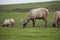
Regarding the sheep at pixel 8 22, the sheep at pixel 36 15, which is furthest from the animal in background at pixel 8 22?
the sheep at pixel 36 15

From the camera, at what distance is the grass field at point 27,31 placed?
260 centimetres

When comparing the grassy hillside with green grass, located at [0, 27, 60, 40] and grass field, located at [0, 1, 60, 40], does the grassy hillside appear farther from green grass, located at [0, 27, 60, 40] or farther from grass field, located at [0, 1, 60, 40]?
green grass, located at [0, 27, 60, 40]

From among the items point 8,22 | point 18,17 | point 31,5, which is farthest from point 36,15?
point 8,22

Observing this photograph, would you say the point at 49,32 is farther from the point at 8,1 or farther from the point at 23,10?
the point at 8,1

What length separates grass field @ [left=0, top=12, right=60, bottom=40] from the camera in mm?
2602

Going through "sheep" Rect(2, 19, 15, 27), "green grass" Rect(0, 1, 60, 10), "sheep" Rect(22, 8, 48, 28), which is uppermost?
"green grass" Rect(0, 1, 60, 10)

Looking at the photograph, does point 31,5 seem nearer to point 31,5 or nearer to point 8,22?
point 31,5

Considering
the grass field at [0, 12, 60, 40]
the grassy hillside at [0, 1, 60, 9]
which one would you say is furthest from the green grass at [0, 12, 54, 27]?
the grassy hillside at [0, 1, 60, 9]

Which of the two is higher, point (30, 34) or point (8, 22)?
point (8, 22)

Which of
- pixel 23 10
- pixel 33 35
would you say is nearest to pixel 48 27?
pixel 33 35

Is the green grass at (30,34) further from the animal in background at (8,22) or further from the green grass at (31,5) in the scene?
the green grass at (31,5)

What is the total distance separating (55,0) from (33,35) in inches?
23.3

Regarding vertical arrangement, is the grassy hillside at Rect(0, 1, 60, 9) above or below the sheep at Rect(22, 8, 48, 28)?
above

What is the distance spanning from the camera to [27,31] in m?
2.64
